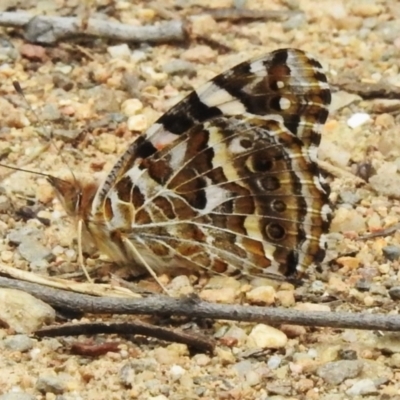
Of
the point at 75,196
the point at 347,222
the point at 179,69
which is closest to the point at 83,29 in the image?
the point at 179,69

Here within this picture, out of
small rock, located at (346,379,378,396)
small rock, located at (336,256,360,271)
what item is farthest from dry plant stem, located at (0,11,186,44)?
small rock, located at (346,379,378,396)

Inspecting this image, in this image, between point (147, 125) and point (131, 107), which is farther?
point (131, 107)

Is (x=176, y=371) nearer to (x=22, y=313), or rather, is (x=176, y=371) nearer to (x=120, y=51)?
(x=22, y=313)

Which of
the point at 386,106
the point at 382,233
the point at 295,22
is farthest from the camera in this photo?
the point at 295,22

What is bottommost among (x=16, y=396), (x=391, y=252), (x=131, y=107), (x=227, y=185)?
(x=16, y=396)

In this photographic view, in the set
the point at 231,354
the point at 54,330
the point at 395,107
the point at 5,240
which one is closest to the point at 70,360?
the point at 54,330
